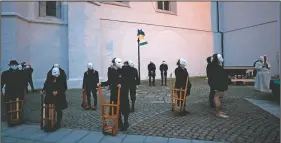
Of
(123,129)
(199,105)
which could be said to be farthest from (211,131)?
(199,105)

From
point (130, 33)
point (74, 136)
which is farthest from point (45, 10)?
point (74, 136)

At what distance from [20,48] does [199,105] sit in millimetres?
9976

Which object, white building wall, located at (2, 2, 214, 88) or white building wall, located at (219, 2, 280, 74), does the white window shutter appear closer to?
white building wall, located at (2, 2, 214, 88)

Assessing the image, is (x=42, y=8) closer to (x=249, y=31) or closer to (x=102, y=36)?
(x=102, y=36)

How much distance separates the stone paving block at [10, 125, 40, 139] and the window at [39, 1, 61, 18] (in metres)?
10.1

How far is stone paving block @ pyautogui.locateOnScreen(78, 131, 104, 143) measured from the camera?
448 centimetres

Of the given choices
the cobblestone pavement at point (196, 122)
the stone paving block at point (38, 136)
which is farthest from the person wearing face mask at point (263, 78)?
the stone paving block at point (38, 136)

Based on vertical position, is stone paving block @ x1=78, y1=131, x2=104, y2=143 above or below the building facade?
below

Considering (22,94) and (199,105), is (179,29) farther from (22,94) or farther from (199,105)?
(22,94)

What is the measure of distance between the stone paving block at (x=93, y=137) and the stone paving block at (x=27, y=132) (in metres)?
1.35

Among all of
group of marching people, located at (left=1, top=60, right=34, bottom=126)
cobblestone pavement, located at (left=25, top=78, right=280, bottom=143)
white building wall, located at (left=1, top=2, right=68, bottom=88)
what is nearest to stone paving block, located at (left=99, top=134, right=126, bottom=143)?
cobblestone pavement, located at (left=25, top=78, right=280, bottom=143)

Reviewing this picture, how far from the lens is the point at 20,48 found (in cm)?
1205

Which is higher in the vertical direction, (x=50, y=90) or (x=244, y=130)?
(x=50, y=90)

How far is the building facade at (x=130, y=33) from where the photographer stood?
42.5 ft
